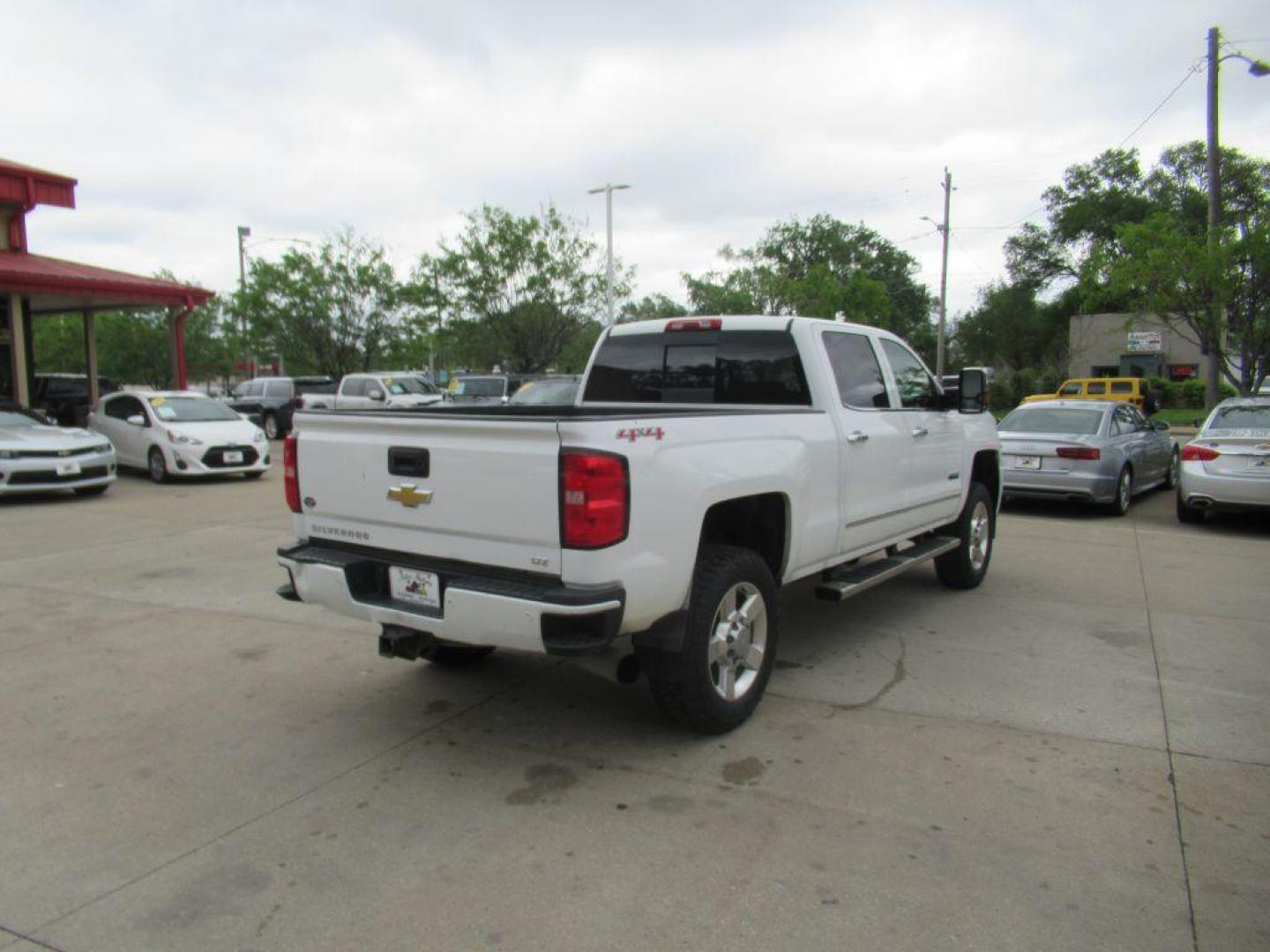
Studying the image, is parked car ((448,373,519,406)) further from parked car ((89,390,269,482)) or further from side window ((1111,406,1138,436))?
side window ((1111,406,1138,436))

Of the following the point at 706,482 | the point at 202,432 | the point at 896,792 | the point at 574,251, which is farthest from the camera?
the point at 574,251

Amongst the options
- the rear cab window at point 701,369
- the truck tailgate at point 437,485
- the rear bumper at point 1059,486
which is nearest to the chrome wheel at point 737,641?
the truck tailgate at point 437,485

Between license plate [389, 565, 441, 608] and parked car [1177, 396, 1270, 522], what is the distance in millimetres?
9383

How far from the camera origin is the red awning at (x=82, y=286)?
16844 millimetres

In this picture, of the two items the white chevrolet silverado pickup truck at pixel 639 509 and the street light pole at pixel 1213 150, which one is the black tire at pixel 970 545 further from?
the street light pole at pixel 1213 150

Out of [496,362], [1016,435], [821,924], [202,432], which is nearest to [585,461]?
[821,924]

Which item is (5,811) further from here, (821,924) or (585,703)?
(821,924)

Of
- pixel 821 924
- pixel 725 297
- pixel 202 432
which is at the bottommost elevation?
pixel 821 924

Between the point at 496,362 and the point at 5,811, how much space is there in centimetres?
3801

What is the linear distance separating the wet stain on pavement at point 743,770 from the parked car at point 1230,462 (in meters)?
8.35

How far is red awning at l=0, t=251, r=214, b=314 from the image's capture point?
55.3 feet

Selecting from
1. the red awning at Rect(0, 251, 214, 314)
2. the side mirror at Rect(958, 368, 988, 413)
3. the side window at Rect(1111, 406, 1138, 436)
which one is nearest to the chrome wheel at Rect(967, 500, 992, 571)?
the side mirror at Rect(958, 368, 988, 413)

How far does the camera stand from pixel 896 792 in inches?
146

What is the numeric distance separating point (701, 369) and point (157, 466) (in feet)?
40.5
